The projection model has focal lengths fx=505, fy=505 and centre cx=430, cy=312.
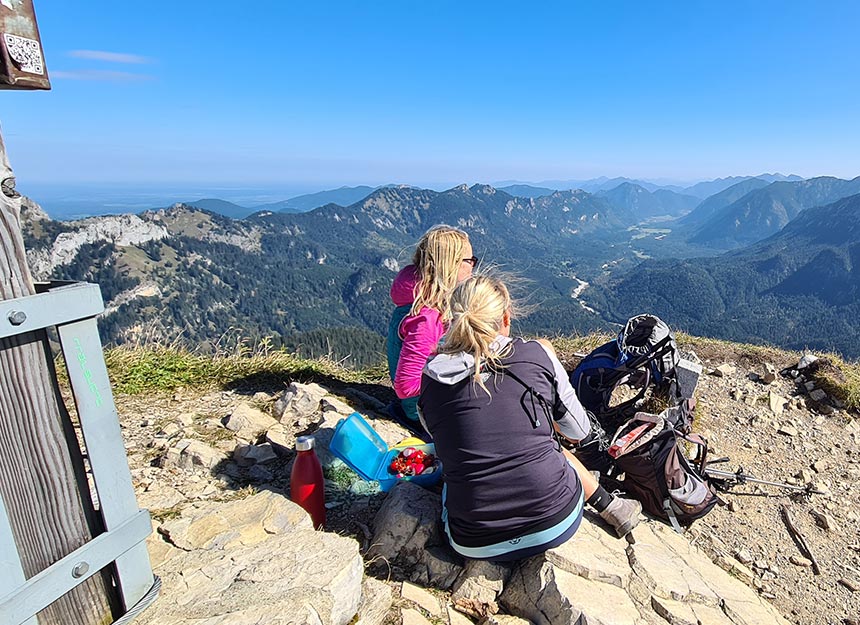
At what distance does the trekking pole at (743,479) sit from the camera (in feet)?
17.6

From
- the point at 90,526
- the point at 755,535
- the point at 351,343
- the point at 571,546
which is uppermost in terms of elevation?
the point at 90,526

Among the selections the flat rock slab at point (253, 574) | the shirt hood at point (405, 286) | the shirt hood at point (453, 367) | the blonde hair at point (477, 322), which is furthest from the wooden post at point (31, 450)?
the shirt hood at point (405, 286)

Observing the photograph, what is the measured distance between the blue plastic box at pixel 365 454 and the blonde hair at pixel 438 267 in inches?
48.1

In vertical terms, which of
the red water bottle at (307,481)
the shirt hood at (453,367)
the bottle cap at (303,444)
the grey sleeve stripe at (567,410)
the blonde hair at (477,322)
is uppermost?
the blonde hair at (477,322)

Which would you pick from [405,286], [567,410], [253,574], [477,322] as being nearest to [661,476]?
[567,410]

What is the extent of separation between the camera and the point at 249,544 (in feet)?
10.8

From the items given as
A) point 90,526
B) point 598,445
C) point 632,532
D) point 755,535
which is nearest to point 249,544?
point 90,526

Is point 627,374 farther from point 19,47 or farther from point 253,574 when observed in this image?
point 19,47

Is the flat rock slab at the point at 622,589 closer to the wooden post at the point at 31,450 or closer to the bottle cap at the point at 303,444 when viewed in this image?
the bottle cap at the point at 303,444

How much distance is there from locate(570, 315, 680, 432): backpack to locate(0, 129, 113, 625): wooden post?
5.43 m

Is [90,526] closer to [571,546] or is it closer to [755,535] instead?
[571,546]

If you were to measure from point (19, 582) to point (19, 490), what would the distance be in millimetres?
331

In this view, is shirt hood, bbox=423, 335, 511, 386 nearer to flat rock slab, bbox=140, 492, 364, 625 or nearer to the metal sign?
flat rock slab, bbox=140, 492, 364, 625

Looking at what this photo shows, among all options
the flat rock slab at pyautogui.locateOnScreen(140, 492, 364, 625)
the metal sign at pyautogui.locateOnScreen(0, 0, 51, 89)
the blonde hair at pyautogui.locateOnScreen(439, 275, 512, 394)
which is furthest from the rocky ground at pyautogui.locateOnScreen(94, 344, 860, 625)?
the metal sign at pyautogui.locateOnScreen(0, 0, 51, 89)
